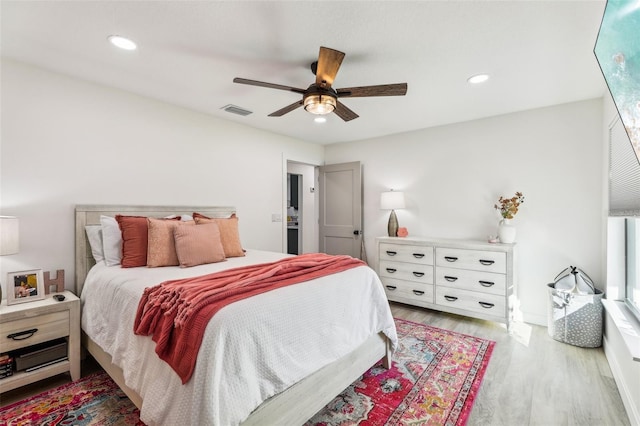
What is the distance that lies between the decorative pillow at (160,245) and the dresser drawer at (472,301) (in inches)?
115

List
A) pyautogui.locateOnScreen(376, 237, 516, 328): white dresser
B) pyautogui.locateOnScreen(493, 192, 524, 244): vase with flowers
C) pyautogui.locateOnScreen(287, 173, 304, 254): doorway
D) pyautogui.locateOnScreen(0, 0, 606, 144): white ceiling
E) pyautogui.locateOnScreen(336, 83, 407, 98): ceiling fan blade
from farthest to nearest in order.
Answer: pyautogui.locateOnScreen(287, 173, 304, 254): doorway, pyautogui.locateOnScreen(493, 192, 524, 244): vase with flowers, pyautogui.locateOnScreen(376, 237, 516, 328): white dresser, pyautogui.locateOnScreen(336, 83, 407, 98): ceiling fan blade, pyautogui.locateOnScreen(0, 0, 606, 144): white ceiling

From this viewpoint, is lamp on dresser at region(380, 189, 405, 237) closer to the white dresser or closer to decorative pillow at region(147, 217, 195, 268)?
the white dresser

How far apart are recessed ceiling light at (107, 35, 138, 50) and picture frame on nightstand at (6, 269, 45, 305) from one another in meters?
1.78

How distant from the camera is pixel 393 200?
13.7ft

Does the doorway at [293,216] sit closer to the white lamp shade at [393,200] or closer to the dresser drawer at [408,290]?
the white lamp shade at [393,200]

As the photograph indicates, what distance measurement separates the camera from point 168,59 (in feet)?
7.47

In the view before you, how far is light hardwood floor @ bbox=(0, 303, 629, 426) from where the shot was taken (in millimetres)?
1830

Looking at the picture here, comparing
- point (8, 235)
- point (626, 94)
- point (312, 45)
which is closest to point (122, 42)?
point (312, 45)

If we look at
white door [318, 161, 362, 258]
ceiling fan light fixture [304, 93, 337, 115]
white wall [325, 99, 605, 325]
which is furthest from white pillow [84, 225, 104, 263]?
white wall [325, 99, 605, 325]

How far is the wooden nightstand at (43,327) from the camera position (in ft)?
6.46

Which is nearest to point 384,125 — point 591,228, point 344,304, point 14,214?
point 591,228

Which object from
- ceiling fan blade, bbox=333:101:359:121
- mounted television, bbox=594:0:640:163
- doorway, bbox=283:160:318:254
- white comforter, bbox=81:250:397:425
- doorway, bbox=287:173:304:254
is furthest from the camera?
doorway, bbox=287:173:304:254

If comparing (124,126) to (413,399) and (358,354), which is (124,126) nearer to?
(358,354)

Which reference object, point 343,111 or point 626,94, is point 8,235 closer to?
point 343,111
